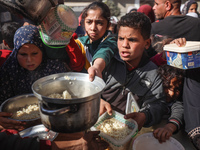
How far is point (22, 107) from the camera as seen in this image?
1.78m

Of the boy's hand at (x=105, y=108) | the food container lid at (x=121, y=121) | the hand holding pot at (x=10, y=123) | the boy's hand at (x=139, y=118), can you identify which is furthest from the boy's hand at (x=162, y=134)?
the hand holding pot at (x=10, y=123)

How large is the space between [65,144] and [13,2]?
3.57ft

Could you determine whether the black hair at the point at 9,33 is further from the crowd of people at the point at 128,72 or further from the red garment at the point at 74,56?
the red garment at the point at 74,56

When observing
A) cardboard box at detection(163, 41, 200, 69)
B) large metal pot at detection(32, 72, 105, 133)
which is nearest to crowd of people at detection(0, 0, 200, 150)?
cardboard box at detection(163, 41, 200, 69)

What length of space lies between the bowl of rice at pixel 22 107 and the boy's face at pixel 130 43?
1.17 m

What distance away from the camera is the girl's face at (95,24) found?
7.48 ft

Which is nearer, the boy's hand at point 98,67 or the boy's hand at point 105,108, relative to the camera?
the boy's hand at point 98,67

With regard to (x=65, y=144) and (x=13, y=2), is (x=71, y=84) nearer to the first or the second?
(x=65, y=144)

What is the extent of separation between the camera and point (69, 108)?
0.87 metres

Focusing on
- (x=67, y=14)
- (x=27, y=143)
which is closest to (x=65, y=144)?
(x=27, y=143)

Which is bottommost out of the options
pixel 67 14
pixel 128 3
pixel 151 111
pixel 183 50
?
pixel 151 111

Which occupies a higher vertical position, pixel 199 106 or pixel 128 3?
pixel 128 3

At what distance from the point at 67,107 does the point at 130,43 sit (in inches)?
49.9

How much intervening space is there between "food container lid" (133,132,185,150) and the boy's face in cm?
90
